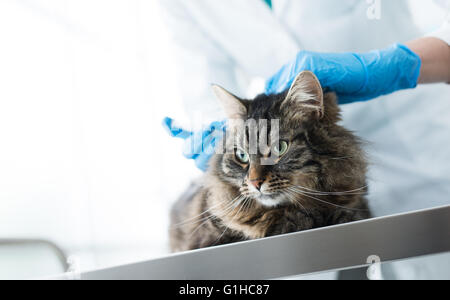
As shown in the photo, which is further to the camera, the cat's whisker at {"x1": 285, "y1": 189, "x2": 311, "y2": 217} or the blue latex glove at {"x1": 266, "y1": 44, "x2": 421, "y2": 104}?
the blue latex glove at {"x1": 266, "y1": 44, "x2": 421, "y2": 104}

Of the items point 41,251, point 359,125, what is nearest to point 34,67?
point 41,251

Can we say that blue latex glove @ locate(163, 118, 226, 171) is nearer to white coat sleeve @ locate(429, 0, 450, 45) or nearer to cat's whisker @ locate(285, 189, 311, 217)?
cat's whisker @ locate(285, 189, 311, 217)

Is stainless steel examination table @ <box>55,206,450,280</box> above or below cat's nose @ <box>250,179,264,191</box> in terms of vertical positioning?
below

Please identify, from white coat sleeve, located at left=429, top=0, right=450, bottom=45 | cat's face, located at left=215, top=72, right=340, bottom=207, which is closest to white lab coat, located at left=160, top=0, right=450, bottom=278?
white coat sleeve, located at left=429, top=0, right=450, bottom=45

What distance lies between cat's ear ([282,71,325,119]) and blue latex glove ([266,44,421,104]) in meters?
0.15

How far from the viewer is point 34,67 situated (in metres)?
0.91

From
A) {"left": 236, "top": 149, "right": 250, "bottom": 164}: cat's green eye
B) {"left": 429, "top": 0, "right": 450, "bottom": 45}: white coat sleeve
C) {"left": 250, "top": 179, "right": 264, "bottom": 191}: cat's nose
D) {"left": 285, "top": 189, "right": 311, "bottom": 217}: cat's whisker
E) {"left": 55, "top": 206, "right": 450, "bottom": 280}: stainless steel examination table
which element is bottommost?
{"left": 55, "top": 206, "right": 450, "bottom": 280}: stainless steel examination table

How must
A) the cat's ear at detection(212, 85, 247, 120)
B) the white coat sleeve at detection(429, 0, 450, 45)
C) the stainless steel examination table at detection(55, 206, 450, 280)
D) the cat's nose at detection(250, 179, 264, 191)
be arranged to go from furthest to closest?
1. the white coat sleeve at detection(429, 0, 450, 45)
2. the cat's ear at detection(212, 85, 247, 120)
3. the cat's nose at detection(250, 179, 264, 191)
4. the stainless steel examination table at detection(55, 206, 450, 280)

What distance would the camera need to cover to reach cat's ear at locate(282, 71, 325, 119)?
794 millimetres

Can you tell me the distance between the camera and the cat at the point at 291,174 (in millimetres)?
789

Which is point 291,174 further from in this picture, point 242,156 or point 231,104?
point 231,104

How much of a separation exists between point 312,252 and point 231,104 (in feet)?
1.54

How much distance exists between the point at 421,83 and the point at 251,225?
79 centimetres
